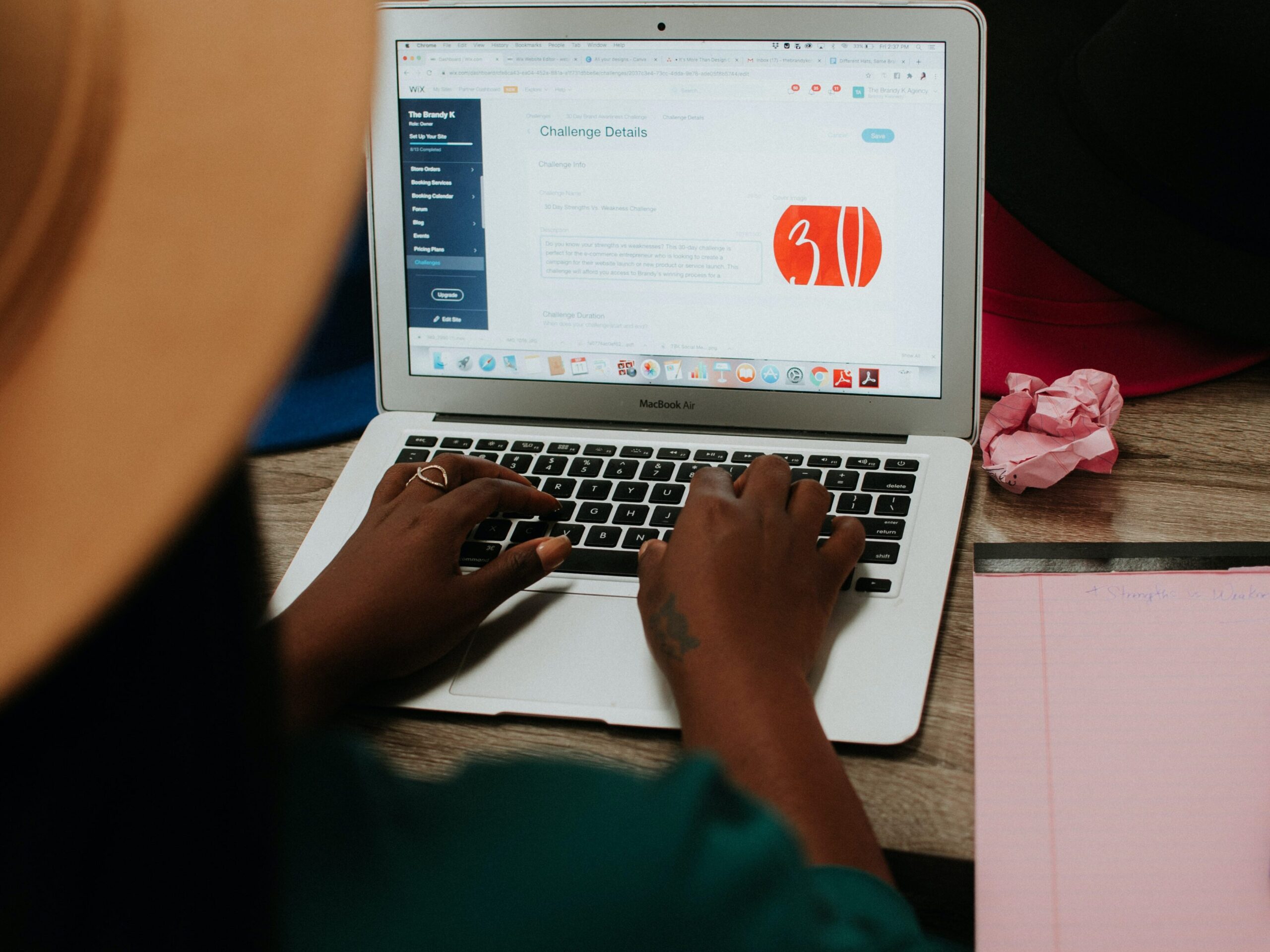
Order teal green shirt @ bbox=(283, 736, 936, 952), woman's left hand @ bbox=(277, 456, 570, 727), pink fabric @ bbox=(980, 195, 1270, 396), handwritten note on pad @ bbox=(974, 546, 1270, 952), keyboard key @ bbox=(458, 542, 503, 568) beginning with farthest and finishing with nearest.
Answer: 1. pink fabric @ bbox=(980, 195, 1270, 396)
2. keyboard key @ bbox=(458, 542, 503, 568)
3. woman's left hand @ bbox=(277, 456, 570, 727)
4. handwritten note on pad @ bbox=(974, 546, 1270, 952)
5. teal green shirt @ bbox=(283, 736, 936, 952)

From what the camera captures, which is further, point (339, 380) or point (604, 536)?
point (339, 380)

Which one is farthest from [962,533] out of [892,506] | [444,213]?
[444,213]

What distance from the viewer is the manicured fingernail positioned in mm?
630

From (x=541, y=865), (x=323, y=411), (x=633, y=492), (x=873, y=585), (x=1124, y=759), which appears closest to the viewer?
(x=541, y=865)

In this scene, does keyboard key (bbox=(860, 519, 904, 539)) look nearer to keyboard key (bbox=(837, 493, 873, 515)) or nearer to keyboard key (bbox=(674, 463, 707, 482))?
keyboard key (bbox=(837, 493, 873, 515))

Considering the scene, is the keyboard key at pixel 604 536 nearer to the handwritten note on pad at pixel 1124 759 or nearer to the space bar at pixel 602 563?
the space bar at pixel 602 563

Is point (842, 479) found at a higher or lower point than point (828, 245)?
lower

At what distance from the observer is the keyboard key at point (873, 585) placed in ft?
2.04

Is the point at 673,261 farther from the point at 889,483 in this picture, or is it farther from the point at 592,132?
the point at 889,483

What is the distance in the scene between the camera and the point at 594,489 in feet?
2.39

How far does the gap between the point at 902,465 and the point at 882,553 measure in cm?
10

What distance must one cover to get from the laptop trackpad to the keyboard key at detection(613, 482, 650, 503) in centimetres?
9

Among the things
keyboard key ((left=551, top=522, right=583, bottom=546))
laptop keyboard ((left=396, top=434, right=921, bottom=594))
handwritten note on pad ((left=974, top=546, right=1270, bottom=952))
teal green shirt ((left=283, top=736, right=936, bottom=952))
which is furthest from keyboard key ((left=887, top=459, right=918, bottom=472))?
teal green shirt ((left=283, top=736, right=936, bottom=952))

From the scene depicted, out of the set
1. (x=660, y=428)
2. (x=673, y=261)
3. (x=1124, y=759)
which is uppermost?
(x=673, y=261)
